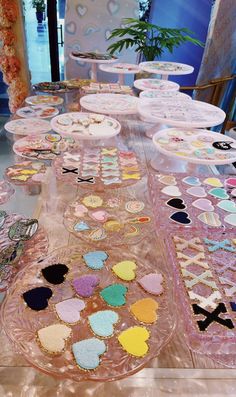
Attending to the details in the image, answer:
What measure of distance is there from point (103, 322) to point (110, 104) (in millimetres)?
1269

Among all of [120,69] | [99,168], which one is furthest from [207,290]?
[120,69]

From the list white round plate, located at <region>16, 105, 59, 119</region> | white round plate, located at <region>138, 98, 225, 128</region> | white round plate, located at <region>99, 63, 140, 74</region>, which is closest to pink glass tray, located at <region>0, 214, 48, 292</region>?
white round plate, located at <region>138, 98, 225, 128</region>

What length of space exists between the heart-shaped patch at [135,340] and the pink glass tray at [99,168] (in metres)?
0.60

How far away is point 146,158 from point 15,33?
1720 mm

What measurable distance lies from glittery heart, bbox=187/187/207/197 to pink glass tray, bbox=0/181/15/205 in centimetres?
62

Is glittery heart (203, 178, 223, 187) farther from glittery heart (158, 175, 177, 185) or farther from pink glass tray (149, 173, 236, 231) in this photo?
glittery heart (158, 175, 177, 185)

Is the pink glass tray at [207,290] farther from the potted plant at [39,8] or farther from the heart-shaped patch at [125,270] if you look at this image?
the potted plant at [39,8]

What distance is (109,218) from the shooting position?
39.6 inches

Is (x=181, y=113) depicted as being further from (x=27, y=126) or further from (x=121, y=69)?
(x=121, y=69)

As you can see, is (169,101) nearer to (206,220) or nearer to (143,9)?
A: (206,220)

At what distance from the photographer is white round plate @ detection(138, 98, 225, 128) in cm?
141

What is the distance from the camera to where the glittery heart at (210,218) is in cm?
97

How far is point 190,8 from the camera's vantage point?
3570 mm

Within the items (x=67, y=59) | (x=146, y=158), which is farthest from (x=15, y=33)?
(x=146, y=158)
